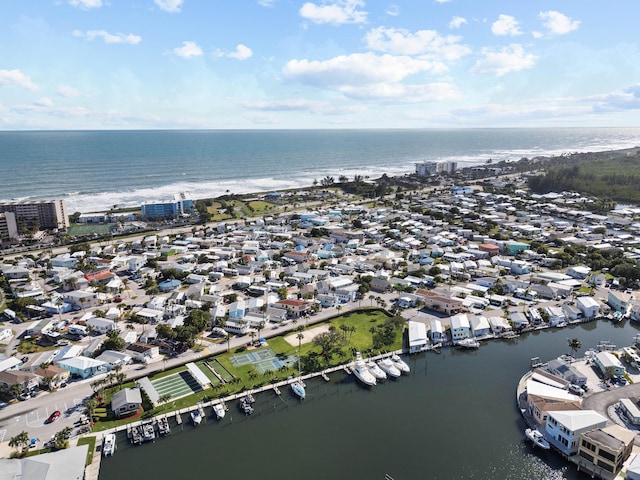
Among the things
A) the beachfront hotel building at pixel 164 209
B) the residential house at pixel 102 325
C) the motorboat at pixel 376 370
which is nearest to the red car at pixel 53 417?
the residential house at pixel 102 325

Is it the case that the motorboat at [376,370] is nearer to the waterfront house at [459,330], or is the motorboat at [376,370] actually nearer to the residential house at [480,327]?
the waterfront house at [459,330]

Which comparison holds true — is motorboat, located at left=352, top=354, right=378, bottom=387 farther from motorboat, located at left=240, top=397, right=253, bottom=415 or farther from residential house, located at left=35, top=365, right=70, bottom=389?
residential house, located at left=35, top=365, right=70, bottom=389

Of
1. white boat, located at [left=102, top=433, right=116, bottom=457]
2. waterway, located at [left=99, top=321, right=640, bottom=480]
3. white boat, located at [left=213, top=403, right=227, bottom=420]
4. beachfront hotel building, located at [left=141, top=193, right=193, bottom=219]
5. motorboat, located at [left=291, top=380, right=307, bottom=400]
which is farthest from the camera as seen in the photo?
beachfront hotel building, located at [left=141, top=193, right=193, bottom=219]

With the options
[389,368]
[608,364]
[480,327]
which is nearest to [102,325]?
[389,368]

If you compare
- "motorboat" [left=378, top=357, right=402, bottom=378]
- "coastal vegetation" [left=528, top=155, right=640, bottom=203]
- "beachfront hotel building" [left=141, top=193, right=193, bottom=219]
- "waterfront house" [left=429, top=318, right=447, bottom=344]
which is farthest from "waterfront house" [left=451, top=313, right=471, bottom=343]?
"coastal vegetation" [left=528, top=155, right=640, bottom=203]

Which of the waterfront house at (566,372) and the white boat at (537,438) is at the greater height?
the waterfront house at (566,372)

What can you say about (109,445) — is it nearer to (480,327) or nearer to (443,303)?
(480,327)
